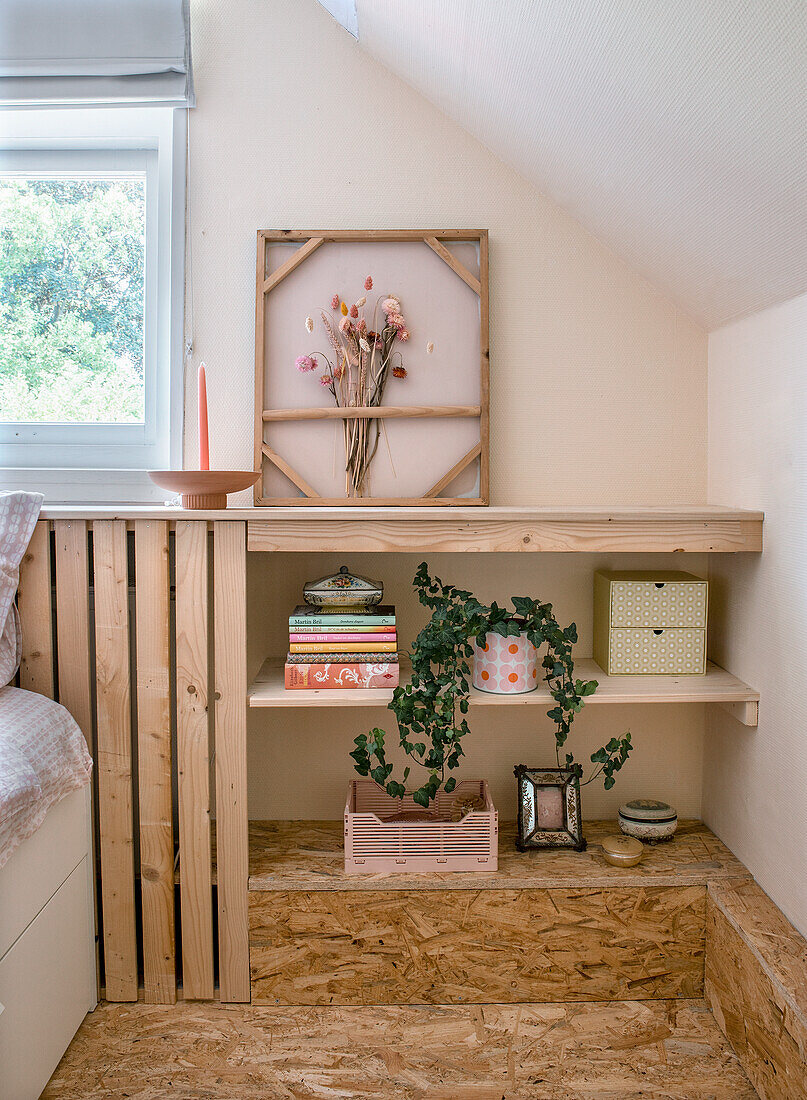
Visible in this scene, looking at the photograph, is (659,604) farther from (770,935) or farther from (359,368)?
(359,368)

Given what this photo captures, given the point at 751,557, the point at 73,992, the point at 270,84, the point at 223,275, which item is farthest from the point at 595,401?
the point at 73,992

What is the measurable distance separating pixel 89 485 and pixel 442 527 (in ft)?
3.08

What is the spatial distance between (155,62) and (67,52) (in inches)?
8.4

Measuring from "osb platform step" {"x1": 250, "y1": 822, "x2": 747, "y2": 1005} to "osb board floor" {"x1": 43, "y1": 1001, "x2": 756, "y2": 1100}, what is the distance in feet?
0.14

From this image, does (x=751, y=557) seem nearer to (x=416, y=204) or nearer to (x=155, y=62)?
(x=416, y=204)

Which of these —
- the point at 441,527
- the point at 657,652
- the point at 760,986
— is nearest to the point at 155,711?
the point at 441,527

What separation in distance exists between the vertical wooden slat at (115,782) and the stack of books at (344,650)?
0.36m

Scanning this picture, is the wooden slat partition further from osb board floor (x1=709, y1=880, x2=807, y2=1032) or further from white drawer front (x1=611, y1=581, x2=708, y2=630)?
Result: osb board floor (x1=709, y1=880, x2=807, y2=1032)

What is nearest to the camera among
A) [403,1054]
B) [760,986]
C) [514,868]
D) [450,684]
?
[760,986]

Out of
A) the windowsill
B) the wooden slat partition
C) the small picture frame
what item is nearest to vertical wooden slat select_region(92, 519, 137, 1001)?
the wooden slat partition

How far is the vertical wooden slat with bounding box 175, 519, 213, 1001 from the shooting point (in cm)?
183

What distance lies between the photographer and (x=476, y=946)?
1.87 m

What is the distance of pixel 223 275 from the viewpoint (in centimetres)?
212

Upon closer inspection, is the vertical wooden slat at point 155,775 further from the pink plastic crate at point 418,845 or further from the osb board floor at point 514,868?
the pink plastic crate at point 418,845
